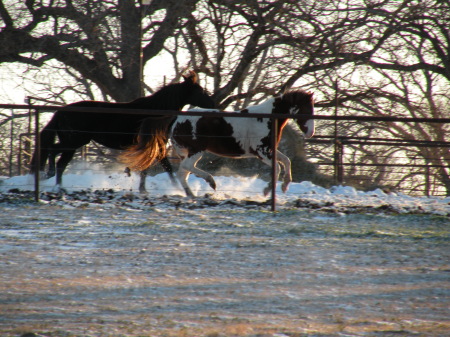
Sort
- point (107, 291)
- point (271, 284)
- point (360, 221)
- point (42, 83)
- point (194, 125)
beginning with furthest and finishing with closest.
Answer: point (42, 83) < point (194, 125) < point (360, 221) < point (271, 284) < point (107, 291)

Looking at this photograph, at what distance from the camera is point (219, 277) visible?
3.36 m

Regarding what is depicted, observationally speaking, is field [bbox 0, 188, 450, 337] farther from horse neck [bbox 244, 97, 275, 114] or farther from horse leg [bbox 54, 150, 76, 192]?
horse leg [bbox 54, 150, 76, 192]

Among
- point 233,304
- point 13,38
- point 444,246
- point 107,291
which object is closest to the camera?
point 233,304

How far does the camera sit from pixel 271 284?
3195mm

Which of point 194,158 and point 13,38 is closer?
point 194,158

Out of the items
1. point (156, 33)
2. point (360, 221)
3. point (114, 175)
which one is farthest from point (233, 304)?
point (156, 33)

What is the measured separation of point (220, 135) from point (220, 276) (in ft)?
17.9

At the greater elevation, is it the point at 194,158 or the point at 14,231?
the point at 194,158

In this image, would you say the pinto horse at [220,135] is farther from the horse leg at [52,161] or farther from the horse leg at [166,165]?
the horse leg at [52,161]

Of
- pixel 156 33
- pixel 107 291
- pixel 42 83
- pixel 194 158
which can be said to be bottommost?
pixel 107 291

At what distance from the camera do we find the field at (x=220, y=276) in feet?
7.95

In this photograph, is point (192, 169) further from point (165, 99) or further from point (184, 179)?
point (165, 99)

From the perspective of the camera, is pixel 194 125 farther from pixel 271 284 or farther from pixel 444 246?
pixel 271 284

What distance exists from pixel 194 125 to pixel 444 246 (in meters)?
4.72
